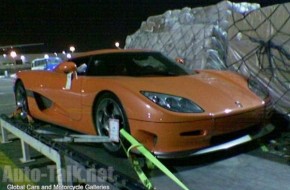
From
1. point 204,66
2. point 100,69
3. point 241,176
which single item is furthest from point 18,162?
point 204,66

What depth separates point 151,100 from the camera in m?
3.31

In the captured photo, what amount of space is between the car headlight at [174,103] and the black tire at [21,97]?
110 inches

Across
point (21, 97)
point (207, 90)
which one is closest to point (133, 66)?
point (207, 90)

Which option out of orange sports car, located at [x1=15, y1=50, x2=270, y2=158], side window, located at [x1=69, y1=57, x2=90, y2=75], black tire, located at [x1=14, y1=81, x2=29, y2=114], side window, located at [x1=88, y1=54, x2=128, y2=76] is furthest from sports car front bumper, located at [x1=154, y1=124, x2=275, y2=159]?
black tire, located at [x1=14, y1=81, x2=29, y2=114]

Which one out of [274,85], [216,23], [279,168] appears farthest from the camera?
[216,23]

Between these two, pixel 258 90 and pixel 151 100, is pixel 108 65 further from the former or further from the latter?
pixel 258 90

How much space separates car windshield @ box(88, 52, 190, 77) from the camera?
419cm

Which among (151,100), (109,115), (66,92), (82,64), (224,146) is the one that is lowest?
(224,146)

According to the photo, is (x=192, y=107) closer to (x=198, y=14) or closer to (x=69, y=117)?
(x=69, y=117)

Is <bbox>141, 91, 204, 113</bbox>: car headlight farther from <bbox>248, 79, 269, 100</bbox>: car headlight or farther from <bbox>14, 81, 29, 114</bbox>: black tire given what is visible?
<bbox>14, 81, 29, 114</bbox>: black tire

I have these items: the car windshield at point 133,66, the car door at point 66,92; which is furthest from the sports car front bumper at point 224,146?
the car door at point 66,92

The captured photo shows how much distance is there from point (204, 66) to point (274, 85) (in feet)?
6.83

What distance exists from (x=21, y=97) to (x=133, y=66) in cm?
228

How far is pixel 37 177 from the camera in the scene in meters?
3.59
